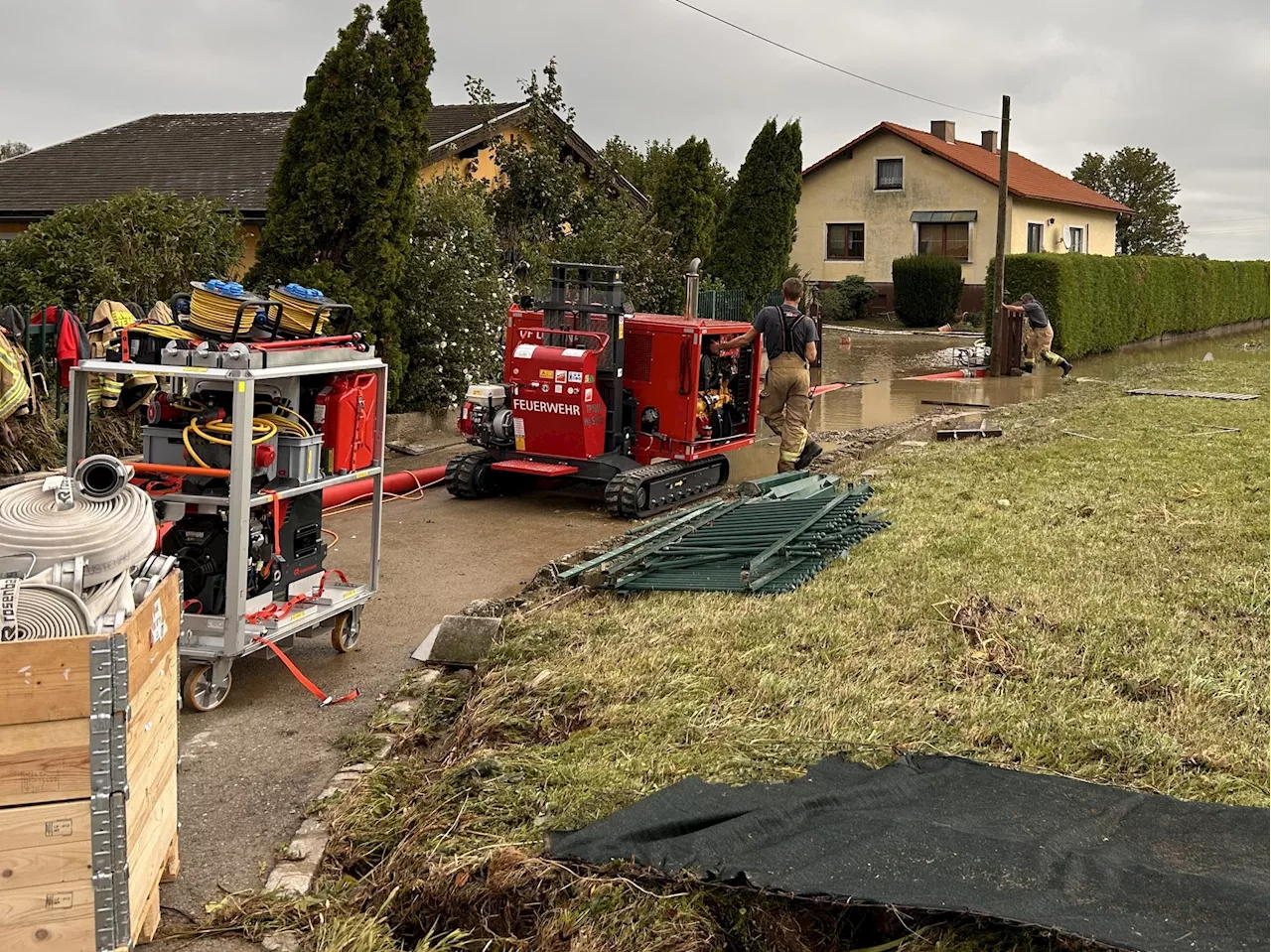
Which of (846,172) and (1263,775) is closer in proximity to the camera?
(1263,775)

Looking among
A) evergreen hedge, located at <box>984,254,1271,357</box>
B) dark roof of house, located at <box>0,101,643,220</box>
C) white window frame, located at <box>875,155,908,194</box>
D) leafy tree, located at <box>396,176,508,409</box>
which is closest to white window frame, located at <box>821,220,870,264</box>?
white window frame, located at <box>875,155,908,194</box>

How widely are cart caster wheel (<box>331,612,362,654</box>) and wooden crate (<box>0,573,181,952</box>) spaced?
345 centimetres

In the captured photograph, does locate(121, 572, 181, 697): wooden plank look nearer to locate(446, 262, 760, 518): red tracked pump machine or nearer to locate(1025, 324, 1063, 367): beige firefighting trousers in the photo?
locate(446, 262, 760, 518): red tracked pump machine

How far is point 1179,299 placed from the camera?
36.7 metres

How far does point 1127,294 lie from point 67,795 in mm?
31969

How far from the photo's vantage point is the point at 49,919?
11.4ft

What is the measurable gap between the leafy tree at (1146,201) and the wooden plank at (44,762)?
64.2 meters

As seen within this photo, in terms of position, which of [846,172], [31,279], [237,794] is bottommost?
[237,794]

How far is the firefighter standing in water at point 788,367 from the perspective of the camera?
1207cm

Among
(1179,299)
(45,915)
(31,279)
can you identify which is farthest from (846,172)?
(45,915)

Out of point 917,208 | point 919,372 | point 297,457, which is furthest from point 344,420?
point 917,208

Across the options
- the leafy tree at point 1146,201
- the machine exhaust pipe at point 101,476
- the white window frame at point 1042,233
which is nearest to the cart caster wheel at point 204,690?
the machine exhaust pipe at point 101,476

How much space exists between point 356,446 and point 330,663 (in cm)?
122

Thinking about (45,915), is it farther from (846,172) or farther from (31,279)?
(846,172)
